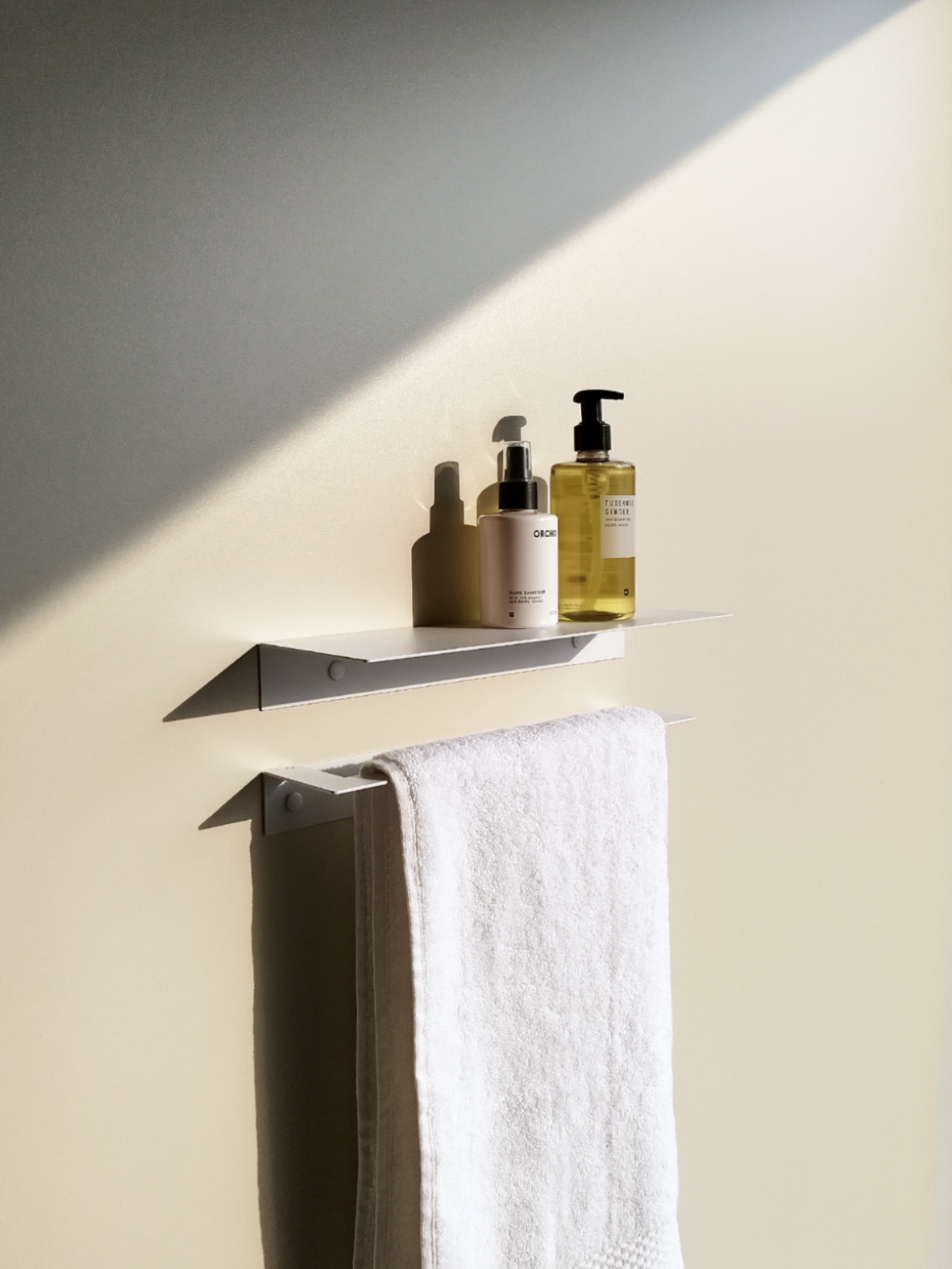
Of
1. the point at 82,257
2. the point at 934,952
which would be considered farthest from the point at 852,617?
the point at 82,257

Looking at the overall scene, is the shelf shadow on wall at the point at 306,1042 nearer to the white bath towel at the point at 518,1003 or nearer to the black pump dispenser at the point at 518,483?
the white bath towel at the point at 518,1003

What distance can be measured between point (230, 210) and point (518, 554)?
0.95ft

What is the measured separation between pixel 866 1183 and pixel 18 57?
141 cm

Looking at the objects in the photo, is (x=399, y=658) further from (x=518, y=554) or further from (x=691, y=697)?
(x=691, y=697)

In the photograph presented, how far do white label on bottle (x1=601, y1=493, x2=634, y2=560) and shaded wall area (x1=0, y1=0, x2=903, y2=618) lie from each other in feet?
0.61

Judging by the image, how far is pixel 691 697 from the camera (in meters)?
1.02

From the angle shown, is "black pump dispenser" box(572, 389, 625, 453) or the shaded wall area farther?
"black pump dispenser" box(572, 389, 625, 453)

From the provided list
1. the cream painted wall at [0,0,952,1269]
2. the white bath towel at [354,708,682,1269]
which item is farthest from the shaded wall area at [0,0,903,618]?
the white bath towel at [354,708,682,1269]

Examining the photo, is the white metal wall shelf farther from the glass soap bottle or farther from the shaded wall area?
the shaded wall area

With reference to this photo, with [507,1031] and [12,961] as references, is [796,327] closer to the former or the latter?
[507,1031]

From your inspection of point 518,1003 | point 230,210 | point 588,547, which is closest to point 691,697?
point 588,547

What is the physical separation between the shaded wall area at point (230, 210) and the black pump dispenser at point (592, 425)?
11 centimetres

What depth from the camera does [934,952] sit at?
1.39 m

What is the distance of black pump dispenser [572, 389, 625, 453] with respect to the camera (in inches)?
32.0
